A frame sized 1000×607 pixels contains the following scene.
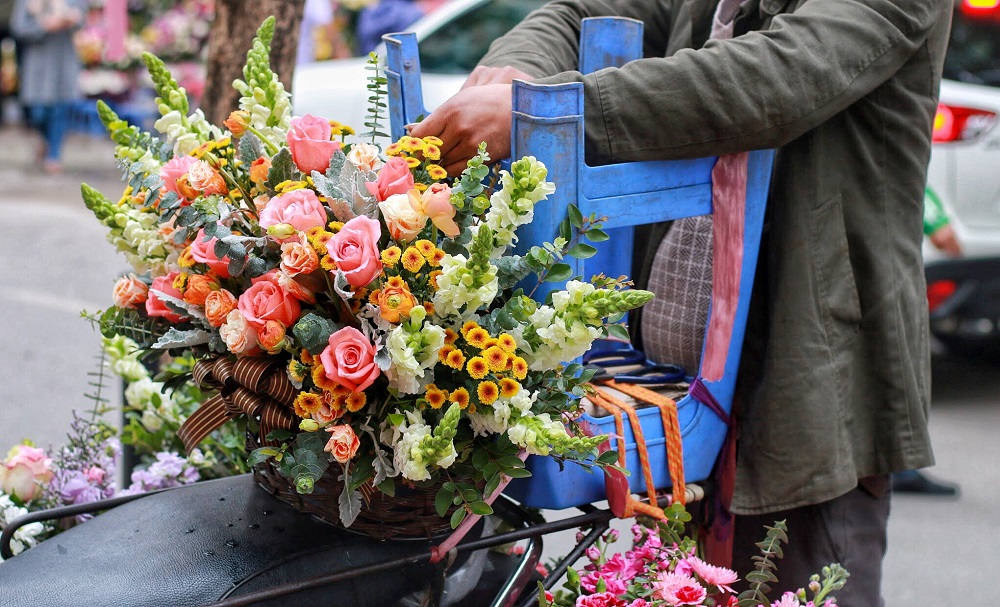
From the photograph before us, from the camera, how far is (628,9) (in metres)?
2.13

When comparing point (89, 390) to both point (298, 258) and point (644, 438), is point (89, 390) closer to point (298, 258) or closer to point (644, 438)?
point (644, 438)

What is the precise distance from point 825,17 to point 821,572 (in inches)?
35.0

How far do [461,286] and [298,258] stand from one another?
0.20 m

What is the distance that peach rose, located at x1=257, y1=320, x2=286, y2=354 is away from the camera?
1.37m

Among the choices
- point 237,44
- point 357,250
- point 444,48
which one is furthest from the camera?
point 444,48

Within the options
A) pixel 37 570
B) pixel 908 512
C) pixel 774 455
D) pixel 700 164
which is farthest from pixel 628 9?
pixel 908 512

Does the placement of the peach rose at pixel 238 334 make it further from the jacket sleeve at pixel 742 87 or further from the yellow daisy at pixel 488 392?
the jacket sleeve at pixel 742 87

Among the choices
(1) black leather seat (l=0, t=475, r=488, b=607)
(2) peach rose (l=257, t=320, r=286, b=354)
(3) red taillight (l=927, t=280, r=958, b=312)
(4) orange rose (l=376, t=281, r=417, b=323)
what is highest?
(4) orange rose (l=376, t=281, r=417, b=323)

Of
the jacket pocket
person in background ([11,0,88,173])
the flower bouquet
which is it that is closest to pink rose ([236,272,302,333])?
the flower bouquet

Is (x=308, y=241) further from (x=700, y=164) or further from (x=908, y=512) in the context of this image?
(x=908, y=512)

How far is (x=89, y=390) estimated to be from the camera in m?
5.19

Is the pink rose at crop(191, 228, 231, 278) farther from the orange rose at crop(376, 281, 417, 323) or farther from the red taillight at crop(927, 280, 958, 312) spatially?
the red taillight at crop(927, 280, 958, 312)

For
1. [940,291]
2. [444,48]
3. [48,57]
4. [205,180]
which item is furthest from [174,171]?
[48,57]

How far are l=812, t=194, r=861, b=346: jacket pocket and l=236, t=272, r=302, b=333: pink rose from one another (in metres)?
0.82
